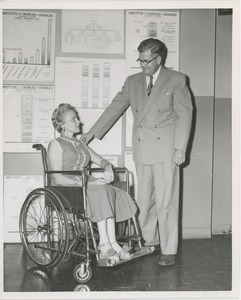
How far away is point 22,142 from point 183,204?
5.62 ft

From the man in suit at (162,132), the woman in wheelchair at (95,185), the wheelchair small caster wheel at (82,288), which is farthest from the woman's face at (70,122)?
the wheelchair small caster wheel at (82,288)

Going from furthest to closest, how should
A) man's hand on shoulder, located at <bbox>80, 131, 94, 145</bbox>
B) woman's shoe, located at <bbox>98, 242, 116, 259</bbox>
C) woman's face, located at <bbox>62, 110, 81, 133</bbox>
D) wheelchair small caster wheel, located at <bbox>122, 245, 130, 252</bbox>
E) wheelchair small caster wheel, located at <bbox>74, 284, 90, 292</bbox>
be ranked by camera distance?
1. man's hand on shoulder, located at <bbox>80, 131, 94, 145</bbox>
2. woman's face, located at <bbox>62, 110, 81, 133</bbox>
3. wheelchair small caster wheel, located at <bbox>122, 245, 130, 252</bbox>
4. woman's shoe, located at <bbox>98, 242, 116, 259</bbox>
5. wheelchair small caster wheel, located at <bbox>74, 284, 90, 292</bbox>

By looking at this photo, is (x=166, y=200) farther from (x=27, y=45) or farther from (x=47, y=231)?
(x=27, y=45)

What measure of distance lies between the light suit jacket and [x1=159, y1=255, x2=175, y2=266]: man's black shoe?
2.62 feet

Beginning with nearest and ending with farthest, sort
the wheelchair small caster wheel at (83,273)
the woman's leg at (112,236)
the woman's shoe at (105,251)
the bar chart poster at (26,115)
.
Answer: the wheelchair small caster wheel at (83,273) < the woman's shoe at (105,251) < the woman's leg at (112,236) < the bar chart poster at (26,115)

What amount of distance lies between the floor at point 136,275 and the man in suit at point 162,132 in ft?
0.64

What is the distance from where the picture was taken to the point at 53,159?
334 cm

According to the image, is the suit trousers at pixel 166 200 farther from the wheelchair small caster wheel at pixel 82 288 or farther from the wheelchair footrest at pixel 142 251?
the wheelchair small caster wheel at pixel 82 288

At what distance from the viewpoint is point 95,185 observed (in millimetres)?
3197

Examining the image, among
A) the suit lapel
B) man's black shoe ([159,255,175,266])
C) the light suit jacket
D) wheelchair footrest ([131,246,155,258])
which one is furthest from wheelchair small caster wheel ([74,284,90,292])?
the suit lapel

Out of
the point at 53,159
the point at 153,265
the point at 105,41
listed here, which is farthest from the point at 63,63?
the point at 153,265

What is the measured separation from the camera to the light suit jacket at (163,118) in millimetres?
3490

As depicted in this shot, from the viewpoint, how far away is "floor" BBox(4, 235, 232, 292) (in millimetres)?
2920

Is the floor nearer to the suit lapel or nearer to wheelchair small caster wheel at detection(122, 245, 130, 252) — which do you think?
wheelchair small caster wheel at detection(122, 245, 130, 252)
